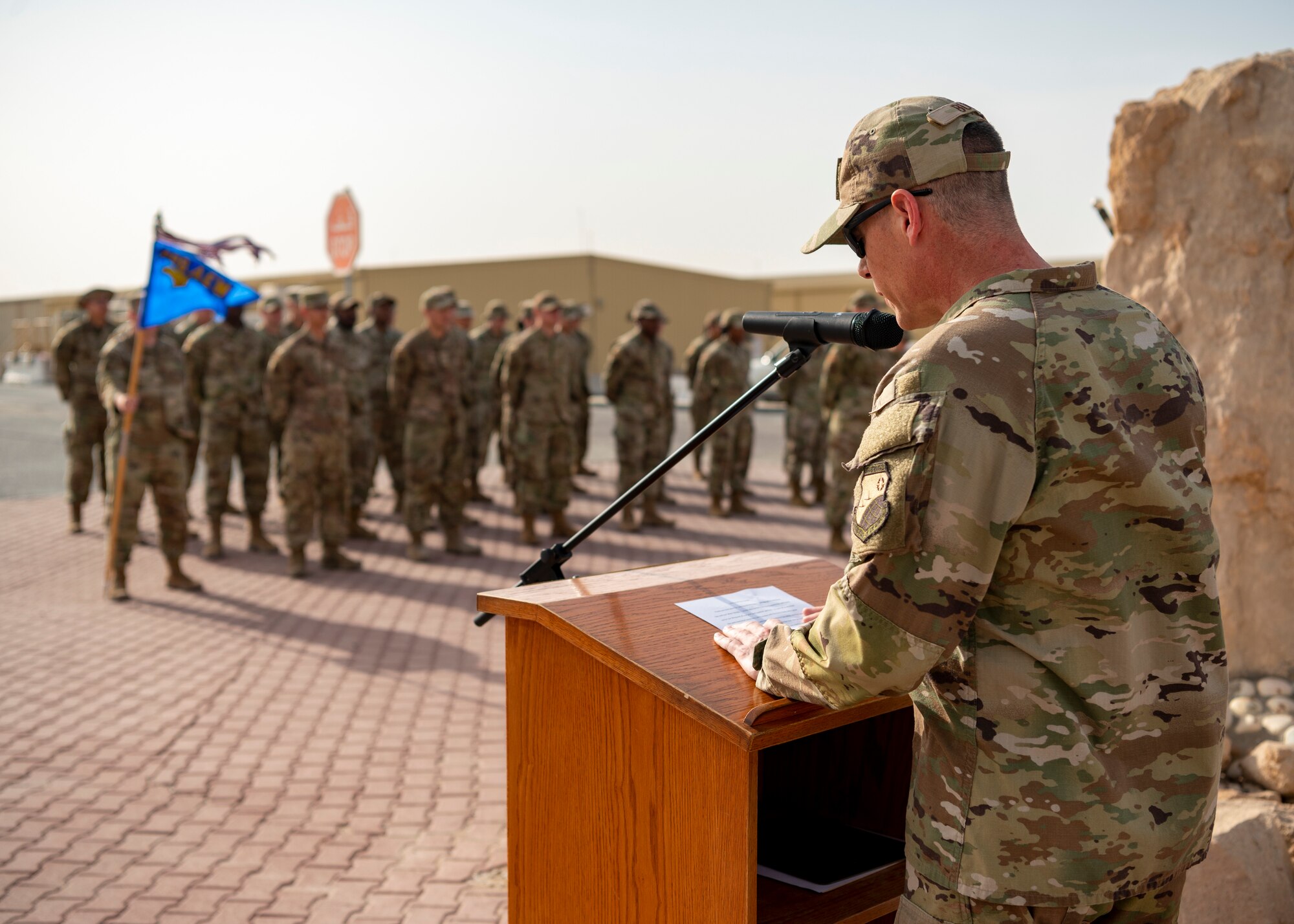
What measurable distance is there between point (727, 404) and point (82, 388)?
20.5 ft

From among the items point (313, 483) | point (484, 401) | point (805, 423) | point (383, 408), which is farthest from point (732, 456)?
point (313, 483)

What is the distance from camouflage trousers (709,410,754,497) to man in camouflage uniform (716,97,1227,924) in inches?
371

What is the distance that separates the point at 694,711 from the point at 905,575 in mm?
429

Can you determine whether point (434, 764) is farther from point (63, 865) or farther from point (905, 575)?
point (905, 575)

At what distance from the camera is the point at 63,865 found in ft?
12.5

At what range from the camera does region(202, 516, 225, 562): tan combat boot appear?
9.23 metres

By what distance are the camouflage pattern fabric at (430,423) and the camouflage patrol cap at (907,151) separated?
7804 millimetres

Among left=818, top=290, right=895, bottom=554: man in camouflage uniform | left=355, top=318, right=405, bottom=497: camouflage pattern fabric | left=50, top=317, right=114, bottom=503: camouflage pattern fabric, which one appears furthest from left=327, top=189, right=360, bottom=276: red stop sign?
left=818, top=290, right=895, bottom=554: man in camouflage uniform

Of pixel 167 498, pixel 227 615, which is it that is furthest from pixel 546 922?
pixel 167 498

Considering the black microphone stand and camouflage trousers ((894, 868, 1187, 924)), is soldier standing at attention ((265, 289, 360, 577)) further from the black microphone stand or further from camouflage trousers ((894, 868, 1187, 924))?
camouflage trousers ((894, 868, 1187, 924))

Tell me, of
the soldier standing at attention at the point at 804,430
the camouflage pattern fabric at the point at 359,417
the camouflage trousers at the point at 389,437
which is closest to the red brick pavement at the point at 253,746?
the camouflage pattern fabric at the point at 359,417

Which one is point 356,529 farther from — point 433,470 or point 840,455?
Answer: point 840,455

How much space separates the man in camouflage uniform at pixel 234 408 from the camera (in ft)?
31.0

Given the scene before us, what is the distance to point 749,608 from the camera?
85.4 inches
